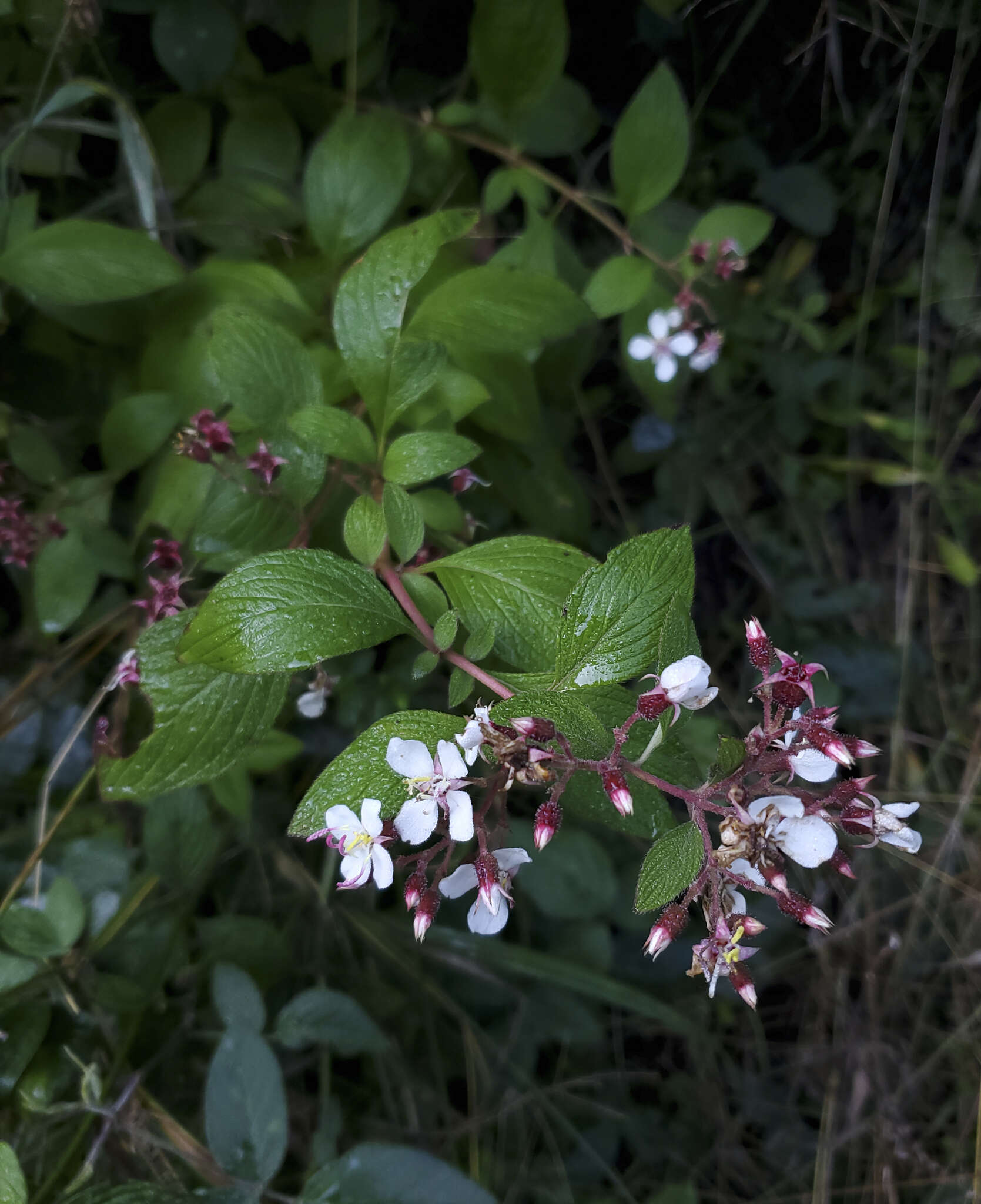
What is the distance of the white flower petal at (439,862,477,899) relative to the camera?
0.84 meters

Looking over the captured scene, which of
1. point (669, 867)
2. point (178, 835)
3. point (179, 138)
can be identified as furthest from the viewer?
point (179, 138)

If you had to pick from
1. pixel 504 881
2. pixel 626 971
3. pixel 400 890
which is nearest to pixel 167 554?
pixel 504 881

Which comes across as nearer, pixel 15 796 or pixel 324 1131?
pixel 324 1131

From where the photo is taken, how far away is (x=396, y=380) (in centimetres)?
100

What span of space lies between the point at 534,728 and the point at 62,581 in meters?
0.91

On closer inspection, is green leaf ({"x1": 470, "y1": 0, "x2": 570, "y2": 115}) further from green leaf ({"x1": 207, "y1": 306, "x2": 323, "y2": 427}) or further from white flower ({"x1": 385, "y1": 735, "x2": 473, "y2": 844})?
white flower ({"x1": 385, "y1": 735, "x2": 473, "y2": 844})

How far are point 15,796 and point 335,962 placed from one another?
0.72 m

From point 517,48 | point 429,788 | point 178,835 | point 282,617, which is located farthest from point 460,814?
point 517,48

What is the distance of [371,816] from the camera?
778mm

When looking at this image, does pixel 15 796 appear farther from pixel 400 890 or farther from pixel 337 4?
pixel 337 4

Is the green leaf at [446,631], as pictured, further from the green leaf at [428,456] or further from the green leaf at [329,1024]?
the green leaf at [329,1024]

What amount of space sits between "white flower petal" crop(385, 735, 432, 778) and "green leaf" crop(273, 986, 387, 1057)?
80cm

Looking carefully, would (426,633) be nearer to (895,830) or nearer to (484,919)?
(484,919)

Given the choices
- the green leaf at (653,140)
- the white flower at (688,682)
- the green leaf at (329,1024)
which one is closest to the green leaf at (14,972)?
the green leaf at (329,1024)
